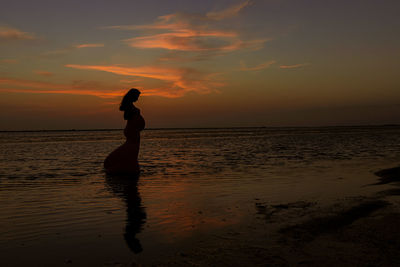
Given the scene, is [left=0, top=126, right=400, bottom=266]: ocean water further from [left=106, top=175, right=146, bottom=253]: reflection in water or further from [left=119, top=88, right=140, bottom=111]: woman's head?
[left=119, top=88, right=140, bottom=111]: woman's head

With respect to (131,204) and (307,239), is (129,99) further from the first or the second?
(307,239)

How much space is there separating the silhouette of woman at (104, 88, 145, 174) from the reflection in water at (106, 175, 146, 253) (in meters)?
0.84

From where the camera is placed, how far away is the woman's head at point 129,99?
57.1ft

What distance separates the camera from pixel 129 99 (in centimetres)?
1744

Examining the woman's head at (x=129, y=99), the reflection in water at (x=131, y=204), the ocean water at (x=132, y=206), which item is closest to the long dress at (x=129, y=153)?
the woman's head at (x=129, y=99)

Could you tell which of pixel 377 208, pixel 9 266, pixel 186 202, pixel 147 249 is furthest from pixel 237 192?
pixel 9 266

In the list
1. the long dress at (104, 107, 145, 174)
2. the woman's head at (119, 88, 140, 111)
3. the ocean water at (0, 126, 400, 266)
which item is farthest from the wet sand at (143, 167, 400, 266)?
the woman's head at (119, 88, 140, 111)

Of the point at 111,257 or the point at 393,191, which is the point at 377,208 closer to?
the point at 393,191

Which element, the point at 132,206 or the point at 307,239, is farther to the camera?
the point at 132,206

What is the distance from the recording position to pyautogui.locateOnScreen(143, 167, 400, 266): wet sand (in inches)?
210

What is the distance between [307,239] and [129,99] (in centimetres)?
1296

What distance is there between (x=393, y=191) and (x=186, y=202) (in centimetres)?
673

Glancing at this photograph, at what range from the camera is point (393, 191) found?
11078mm

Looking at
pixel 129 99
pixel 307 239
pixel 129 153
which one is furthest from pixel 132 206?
pixel 129 99
